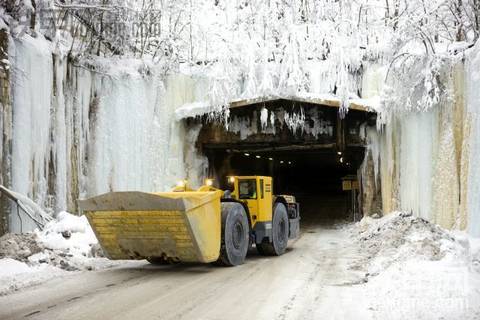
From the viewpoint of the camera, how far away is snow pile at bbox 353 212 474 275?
7870mm

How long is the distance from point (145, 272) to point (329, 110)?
9.84 metres

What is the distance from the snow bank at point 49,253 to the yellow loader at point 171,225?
988 mm

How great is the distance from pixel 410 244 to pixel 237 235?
3424mm

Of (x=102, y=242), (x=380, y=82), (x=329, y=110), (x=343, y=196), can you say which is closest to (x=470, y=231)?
(x=102, y=242)

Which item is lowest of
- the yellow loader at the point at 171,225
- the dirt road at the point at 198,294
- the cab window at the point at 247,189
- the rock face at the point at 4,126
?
the dirt road at the point at 198,294

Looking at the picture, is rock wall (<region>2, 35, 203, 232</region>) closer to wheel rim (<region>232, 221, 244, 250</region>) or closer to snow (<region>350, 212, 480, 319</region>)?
wheel rim (<region>232, 221, 244, 250</region>)

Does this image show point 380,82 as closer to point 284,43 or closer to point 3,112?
point 284,43

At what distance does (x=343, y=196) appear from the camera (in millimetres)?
35344

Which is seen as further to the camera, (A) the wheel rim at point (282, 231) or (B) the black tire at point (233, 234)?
(A) the wheel rim at point (282, 231)

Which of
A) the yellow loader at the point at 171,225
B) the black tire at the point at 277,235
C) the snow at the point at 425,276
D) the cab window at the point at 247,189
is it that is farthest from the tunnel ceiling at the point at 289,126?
the yellow loader at the point at 171,225

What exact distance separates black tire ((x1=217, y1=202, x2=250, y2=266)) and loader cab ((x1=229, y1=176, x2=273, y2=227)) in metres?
0.58

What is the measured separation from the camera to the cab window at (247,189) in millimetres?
11398

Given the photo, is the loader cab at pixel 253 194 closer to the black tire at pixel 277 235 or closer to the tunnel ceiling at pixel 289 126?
the black tire at pixel 277 235

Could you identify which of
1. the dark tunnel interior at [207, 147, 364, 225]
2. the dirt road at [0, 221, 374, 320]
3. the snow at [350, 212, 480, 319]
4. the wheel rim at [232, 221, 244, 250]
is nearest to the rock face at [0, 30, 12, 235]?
the dirt road at [0, 221, 374, 320]
